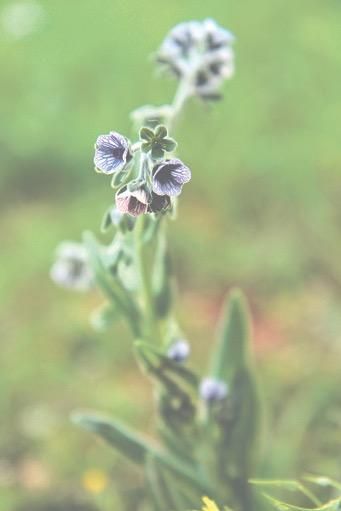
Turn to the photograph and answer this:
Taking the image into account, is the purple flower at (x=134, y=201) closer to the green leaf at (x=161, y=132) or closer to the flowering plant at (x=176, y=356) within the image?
the green leaf at (x=161, y=132)

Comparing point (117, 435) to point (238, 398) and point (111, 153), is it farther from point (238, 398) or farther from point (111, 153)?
point (111, 153)

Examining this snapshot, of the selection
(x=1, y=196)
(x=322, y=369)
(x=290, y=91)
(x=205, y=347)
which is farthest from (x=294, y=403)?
(x=290, y=91)

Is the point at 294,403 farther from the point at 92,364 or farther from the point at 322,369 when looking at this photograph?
the point at 92,364

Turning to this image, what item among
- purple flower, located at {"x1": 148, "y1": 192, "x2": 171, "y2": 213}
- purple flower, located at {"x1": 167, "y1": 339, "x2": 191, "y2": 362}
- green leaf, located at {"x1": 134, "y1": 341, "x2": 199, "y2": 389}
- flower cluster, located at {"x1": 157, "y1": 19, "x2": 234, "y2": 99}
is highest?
flower cluster, located at {"x1": 157, "y1": 19, "x2": 234, "y2": 99}

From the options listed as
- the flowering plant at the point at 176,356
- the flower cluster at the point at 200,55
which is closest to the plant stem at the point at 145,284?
the flowering plant at the point at 176,356

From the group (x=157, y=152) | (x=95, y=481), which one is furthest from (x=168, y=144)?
(x=95, y=481)

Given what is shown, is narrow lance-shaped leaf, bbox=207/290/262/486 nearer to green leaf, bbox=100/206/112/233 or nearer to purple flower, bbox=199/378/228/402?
purple flower, bbox=199/378/228/402

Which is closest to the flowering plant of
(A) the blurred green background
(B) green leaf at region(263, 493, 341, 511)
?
(A) the blurred green background
